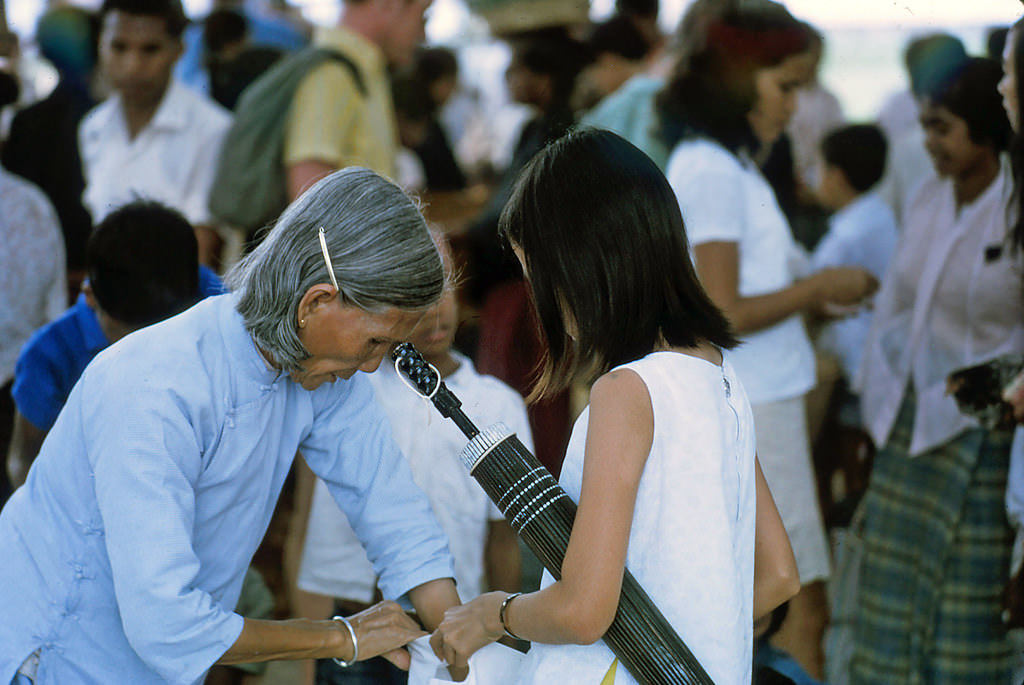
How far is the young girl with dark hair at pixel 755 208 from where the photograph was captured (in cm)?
287

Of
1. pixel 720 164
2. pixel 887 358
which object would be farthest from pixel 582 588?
pixel 887 358

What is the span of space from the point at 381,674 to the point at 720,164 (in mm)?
1519

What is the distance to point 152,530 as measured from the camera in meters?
1.54

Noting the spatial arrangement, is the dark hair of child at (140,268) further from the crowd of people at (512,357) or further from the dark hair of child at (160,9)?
the dark hair of child at (160,9)

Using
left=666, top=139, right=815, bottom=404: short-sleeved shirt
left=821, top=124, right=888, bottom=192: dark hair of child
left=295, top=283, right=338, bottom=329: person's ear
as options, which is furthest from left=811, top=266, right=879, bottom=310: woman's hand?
left=295, top=283, right=338, bottom=329: person's ear

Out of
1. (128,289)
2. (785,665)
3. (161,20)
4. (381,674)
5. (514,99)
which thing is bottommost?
(785,665)

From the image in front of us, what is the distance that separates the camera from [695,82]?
296 centimetres

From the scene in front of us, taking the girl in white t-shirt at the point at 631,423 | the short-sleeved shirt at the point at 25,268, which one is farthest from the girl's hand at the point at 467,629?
the short-sleeved shirt at the point at 25,268

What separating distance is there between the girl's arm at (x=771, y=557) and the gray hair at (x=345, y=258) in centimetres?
64

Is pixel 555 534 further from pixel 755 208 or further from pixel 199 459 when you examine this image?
pixel 755 208

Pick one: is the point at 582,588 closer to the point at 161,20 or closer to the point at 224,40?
the point at 161,20

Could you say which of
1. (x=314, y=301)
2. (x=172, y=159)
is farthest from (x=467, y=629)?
(x=172, y=159)

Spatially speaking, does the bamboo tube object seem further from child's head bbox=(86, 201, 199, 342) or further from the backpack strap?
the backpack strap

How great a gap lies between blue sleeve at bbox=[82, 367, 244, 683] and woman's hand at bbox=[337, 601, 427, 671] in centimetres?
25
